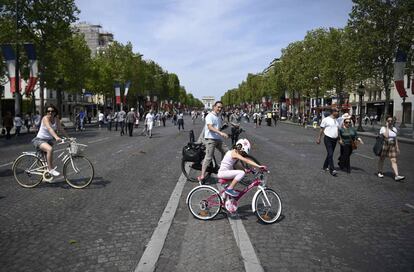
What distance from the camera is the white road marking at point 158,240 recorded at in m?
4.20

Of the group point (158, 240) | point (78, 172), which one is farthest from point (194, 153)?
point (158, 240)

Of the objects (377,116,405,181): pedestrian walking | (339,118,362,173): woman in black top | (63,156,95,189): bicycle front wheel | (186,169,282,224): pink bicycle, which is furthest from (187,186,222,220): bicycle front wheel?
(339,118,362,173): woman in black top

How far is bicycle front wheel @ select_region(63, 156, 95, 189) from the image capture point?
825cm

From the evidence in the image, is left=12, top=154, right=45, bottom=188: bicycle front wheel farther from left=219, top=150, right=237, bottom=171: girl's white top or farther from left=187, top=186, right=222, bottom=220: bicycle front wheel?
left=219, top=150, right=237, bottom=171: girl's white top

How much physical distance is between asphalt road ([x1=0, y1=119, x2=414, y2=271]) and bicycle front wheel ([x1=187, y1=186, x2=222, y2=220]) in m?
0.15

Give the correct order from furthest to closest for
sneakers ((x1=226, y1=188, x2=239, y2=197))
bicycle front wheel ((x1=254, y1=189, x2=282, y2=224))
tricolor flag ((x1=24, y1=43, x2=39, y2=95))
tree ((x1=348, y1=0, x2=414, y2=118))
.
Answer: tree ((x1=348, y1=0, x2=414, y2=118))
tricolor flag ((x1=24, y1=43, x2=39, y2=95))
sneakers ((x1=226, y1=188, x2=239, y2=197))
bicycle front wheel ((x1=254, y1=189, x2=282, y2=224))

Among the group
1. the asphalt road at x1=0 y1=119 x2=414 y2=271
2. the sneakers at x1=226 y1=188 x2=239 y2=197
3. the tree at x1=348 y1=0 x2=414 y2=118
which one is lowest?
the asphalt road at x1=0 y1=119 x2=414 y2=271

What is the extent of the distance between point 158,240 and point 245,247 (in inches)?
43.8

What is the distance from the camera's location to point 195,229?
216 inches

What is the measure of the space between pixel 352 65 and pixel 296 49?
25.4 metres

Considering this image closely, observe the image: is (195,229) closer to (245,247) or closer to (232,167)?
(245,247)

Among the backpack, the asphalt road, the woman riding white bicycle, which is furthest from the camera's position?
the backpack

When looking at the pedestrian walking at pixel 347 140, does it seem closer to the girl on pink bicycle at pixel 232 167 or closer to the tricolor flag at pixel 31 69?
the girl on pink bicycle at pixel 232 167

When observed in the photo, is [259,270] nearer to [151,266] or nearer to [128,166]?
[151,266]
